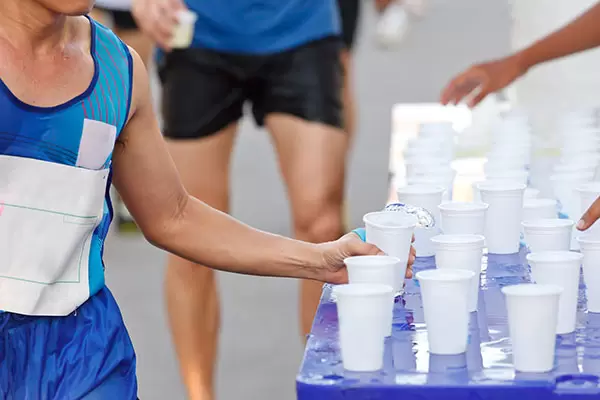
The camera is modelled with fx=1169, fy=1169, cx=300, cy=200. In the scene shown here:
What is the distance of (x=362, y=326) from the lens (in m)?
1.61

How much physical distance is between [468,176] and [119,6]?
284cm

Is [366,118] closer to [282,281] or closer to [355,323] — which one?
[282,281]

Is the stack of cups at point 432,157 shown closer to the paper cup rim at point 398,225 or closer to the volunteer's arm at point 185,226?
the paper cup rim at point 398,225

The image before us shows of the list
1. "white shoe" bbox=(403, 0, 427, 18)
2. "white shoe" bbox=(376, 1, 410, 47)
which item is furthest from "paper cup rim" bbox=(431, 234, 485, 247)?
"white shoe" bbox=(403, 0, 427, 18)

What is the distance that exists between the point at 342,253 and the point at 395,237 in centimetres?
10

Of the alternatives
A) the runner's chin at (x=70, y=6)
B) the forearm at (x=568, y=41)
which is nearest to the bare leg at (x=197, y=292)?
the forearm at (x=568, y=41)

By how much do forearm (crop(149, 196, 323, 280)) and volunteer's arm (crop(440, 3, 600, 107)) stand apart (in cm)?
131

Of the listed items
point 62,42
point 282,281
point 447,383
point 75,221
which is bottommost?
point 282,281

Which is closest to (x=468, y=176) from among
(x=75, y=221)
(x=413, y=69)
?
(x=75, y=221)

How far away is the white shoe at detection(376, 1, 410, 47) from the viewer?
11.6 metres

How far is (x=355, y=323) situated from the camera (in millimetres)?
1618

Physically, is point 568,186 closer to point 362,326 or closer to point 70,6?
point 362,326

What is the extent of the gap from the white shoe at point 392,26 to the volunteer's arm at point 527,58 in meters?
8.27

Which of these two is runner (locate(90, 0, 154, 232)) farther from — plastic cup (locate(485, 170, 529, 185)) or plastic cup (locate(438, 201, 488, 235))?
plastic cup (locate(438, 201, 488, 235))
